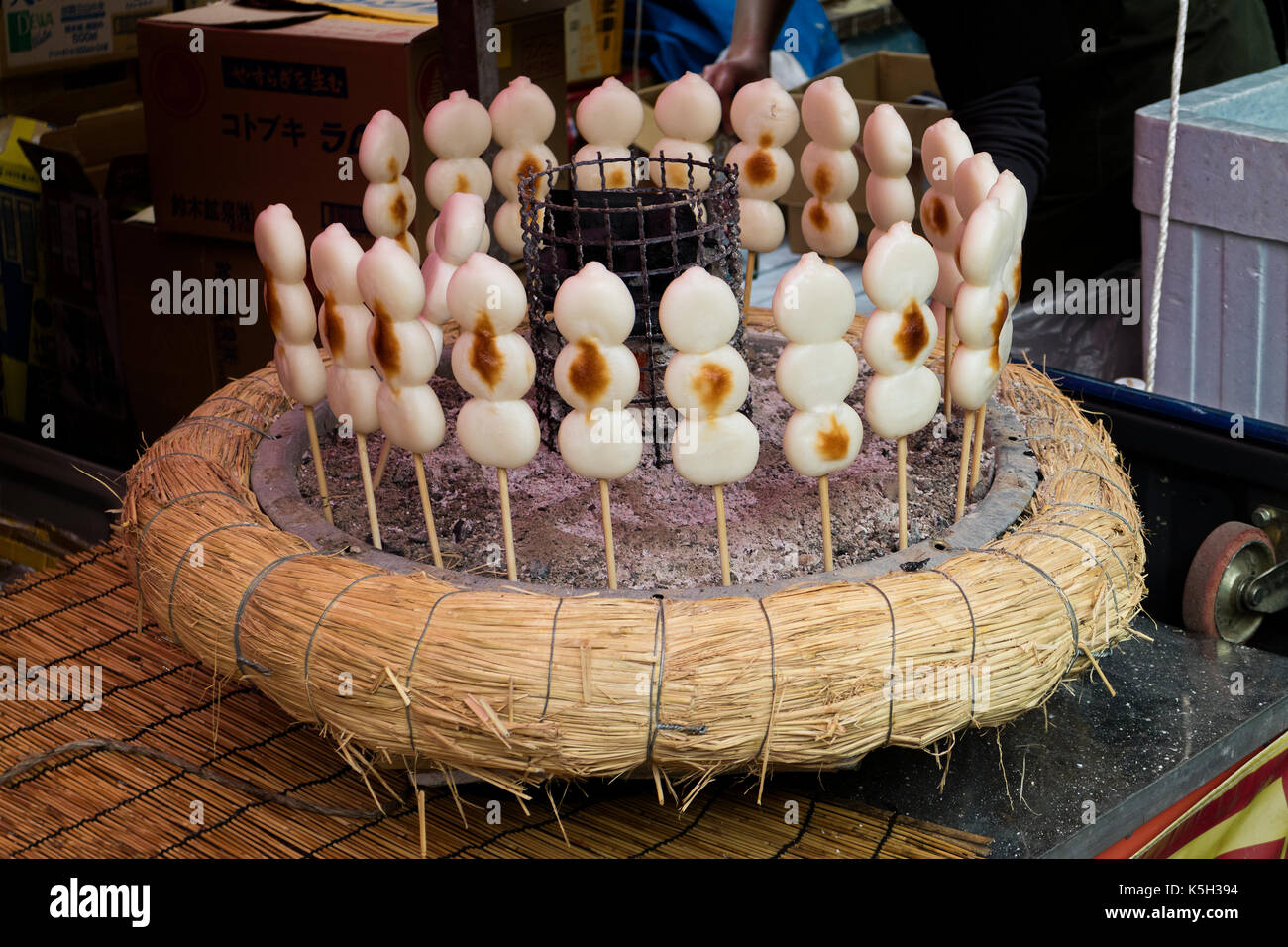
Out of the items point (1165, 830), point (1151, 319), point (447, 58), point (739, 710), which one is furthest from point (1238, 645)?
point (447, 58)

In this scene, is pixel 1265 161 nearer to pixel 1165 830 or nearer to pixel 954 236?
pixel 954 236

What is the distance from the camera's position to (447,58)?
8.57ft

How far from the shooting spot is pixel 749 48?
10.6ft

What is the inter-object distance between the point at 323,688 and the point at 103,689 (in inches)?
28.7

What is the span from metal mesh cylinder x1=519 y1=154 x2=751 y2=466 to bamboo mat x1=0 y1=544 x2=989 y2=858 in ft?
2.04

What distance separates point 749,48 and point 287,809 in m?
2.18

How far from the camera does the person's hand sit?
10.4ft

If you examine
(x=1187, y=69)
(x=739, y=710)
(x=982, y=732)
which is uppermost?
(x=1187, y=69)

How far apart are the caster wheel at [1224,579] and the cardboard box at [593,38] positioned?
3.07 m

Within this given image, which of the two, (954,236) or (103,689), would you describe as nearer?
(954,236)

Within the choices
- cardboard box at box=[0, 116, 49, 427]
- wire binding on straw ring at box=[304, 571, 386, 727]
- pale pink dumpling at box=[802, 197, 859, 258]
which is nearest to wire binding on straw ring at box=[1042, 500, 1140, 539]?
pale pink dumpling at box=[802, 197, 859, 258]

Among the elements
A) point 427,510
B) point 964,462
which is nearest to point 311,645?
point 427,510
